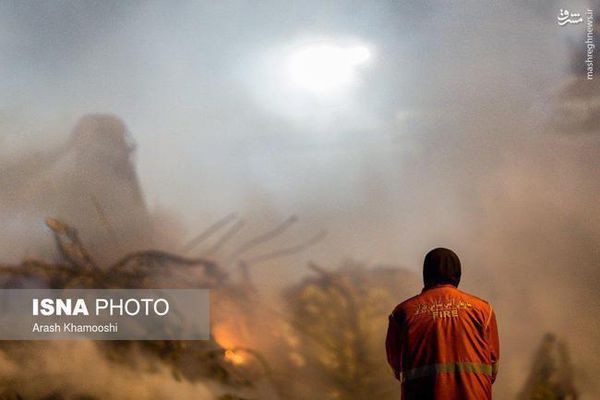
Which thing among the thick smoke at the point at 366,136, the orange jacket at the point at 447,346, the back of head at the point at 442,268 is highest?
the thick smoke at the point at 366,136

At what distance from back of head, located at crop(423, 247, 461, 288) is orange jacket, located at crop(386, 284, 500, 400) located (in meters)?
0.02

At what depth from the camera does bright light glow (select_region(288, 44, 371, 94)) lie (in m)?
4.23

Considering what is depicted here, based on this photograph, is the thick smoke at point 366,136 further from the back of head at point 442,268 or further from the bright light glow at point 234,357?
the back of head at point 442,268

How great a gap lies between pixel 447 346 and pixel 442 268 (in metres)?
0.26

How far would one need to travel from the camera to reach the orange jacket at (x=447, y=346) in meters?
2.64

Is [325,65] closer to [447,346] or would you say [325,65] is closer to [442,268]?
[442,268]

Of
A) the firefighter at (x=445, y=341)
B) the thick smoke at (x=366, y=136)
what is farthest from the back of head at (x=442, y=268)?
the thick smoke at (x=366, y=136)

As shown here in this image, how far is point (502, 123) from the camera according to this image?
419 cm

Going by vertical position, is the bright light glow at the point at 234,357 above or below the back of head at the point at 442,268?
above

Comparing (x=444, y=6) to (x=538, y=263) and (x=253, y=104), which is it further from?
(x=538, y=263)

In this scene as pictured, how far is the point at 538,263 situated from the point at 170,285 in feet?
6.40

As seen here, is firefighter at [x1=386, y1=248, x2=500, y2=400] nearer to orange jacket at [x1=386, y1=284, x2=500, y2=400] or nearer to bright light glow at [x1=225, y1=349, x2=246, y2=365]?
orange jacket at [x1=386, y1=284, x2=500, y2=400]

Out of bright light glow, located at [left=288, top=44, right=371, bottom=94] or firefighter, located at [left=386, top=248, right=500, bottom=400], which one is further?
bright light glow, located at [left=288, top=44, right=371, bottom=94]

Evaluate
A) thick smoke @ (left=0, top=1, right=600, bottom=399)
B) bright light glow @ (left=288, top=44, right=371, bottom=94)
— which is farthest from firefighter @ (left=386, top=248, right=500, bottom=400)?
bright light glow @ (left=288, top=44, right=371, bottom=94)
